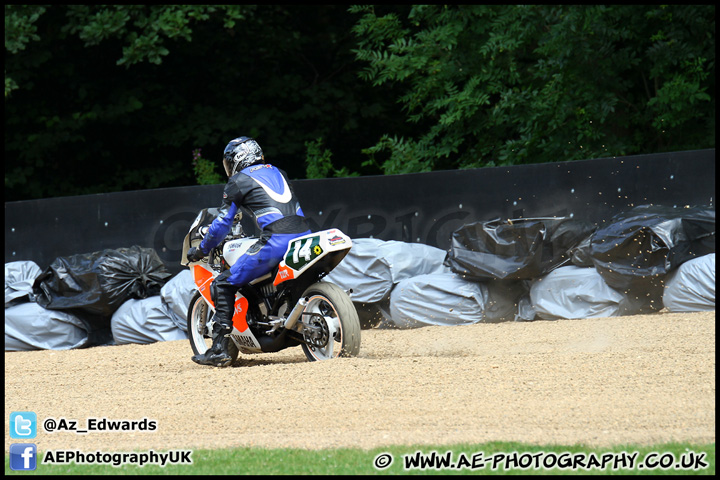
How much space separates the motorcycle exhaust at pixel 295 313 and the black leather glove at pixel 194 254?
0.97 m

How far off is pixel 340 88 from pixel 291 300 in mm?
11993

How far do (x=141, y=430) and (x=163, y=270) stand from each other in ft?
19.2

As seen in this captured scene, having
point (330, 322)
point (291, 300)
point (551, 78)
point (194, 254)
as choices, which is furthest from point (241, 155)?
point (551, 78)

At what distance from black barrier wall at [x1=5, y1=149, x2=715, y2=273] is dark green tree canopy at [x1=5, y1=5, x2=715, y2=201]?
3.81 meters

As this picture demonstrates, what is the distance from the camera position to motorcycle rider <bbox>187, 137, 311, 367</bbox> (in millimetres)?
6816

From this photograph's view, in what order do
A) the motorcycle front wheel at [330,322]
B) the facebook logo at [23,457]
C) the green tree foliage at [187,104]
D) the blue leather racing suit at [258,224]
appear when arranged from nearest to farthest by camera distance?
the facebook logo at [23,457] < the motorcycle front wheel at [330,322] < the blue leather racing suit at [258,224] < the green tree foliage at [187,104]

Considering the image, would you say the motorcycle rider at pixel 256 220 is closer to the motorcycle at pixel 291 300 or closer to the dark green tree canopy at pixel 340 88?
the motorcycle at pixel 291 300

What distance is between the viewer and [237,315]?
709cm

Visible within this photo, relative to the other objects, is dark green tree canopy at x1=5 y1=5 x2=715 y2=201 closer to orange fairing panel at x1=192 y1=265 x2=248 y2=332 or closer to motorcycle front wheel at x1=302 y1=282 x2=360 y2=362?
orange fairing panel at x1=192 y1=265 x2=248 y2=332

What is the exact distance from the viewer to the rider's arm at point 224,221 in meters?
6.94

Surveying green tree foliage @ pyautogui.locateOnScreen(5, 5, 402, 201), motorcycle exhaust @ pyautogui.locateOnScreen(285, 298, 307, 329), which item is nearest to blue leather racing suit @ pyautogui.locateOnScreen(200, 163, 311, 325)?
motorcycle exhaust @ pyautogui.locateOnScreen(285, 298, 307, 329)

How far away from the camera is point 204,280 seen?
744cm

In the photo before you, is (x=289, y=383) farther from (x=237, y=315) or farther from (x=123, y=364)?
(x=123, y=364)

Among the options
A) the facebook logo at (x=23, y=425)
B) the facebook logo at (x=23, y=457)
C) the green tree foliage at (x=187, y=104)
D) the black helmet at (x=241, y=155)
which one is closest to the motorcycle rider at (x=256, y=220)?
the black helmet at (x=241, y=155)
